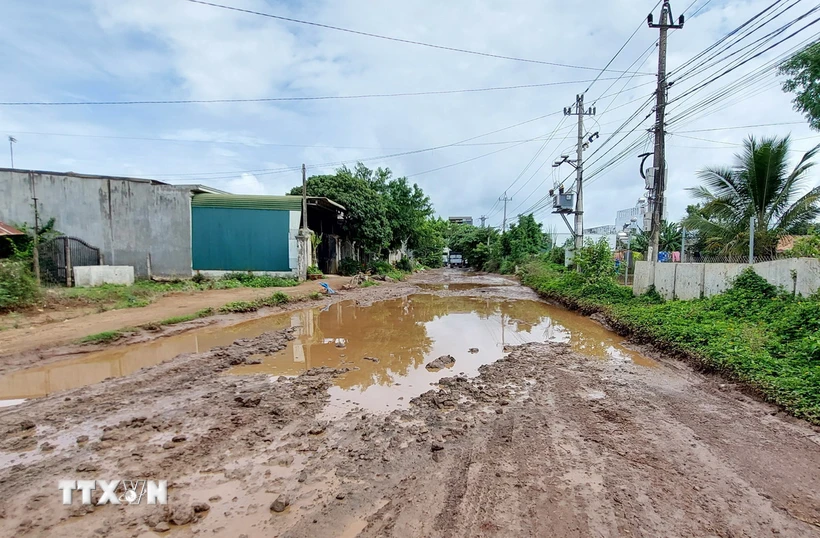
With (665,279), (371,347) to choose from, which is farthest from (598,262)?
(371,347)

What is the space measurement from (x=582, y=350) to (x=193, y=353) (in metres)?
7.71

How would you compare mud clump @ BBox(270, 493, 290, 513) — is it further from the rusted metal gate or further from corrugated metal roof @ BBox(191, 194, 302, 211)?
corrugated metal roof @ BBox(191, 194, 302, 211)

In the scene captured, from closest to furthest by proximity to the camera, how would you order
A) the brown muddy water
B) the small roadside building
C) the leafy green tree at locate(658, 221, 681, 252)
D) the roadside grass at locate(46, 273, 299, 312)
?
the brown muddy water, the roadside grass at locate(46, 273, 299, 312), the small roadside building, the leafy green tree at locate(658, 221, 681, 252)

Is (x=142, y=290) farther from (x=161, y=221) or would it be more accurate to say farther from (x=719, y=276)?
(x=719, y=276)

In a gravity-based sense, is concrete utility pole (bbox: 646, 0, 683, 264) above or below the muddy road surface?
above

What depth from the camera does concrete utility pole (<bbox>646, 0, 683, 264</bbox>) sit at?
37.0 ft

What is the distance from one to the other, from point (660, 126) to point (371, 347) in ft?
36.0

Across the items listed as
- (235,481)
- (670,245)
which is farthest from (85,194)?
(670,245)

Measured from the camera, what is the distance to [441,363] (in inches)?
261

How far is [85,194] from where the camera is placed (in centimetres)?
1645

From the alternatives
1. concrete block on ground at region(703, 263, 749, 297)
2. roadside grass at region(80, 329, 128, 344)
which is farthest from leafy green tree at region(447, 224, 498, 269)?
roadside grass at region(80, 329, 128, 344)

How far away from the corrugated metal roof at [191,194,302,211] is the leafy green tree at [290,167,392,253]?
396 centimetres

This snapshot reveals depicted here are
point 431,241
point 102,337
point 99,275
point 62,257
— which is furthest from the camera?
point 431,241

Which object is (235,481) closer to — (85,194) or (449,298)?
(449,298)
